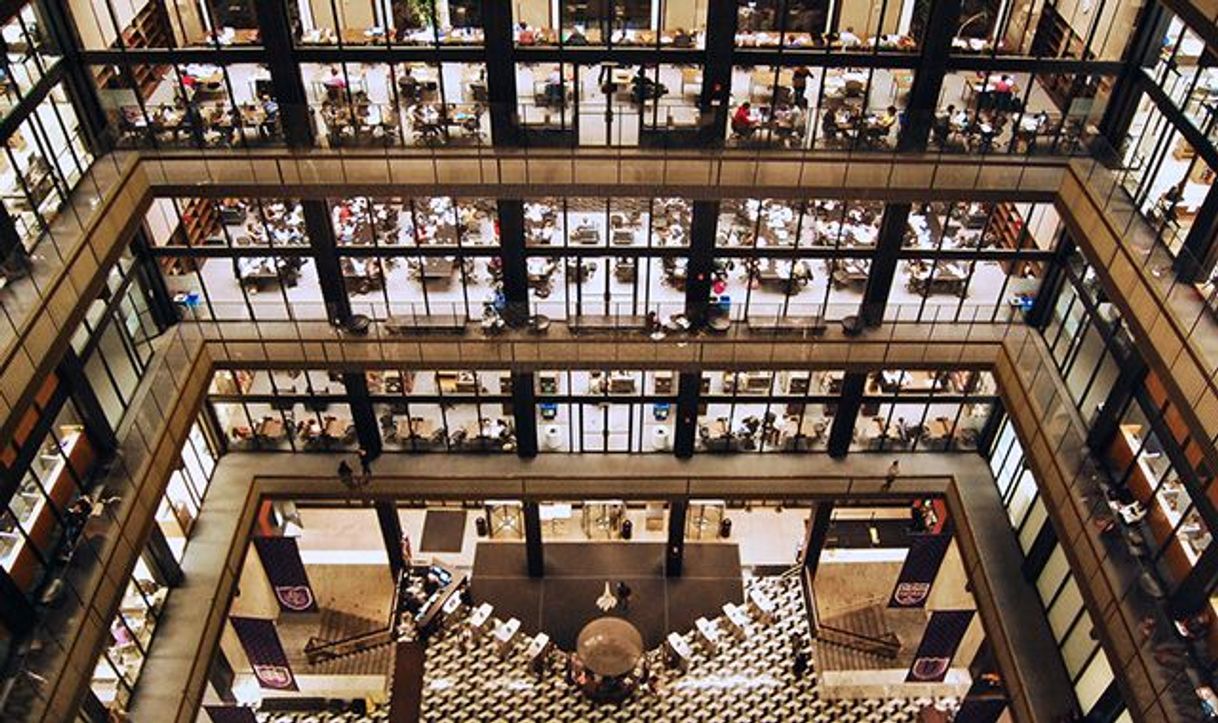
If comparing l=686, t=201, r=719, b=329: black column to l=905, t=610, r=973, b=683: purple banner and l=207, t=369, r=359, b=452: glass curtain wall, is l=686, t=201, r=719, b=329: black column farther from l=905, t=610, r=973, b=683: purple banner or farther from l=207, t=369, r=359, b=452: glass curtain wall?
l=905, t=610, r=973, b=683: purple banner

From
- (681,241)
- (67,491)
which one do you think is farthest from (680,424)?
(67,491)

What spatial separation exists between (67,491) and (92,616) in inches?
123

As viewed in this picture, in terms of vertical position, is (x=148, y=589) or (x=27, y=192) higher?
(x=27, y=192)

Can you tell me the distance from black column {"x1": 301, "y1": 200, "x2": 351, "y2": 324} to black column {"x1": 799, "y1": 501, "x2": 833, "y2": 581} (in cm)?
1555

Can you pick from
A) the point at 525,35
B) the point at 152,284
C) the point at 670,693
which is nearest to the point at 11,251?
the point at 152,284

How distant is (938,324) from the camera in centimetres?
2794

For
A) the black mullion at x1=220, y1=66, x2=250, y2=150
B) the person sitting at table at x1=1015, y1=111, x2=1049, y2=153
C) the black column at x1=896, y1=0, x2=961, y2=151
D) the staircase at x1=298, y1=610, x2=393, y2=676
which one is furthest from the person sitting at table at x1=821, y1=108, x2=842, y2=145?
the staircase at x1=298, y1=610, x2=393, y2=676

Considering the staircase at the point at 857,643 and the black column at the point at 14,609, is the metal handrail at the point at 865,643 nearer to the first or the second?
the staircase at the point at 857,643

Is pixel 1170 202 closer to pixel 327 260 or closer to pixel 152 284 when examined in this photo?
pixel 327 260

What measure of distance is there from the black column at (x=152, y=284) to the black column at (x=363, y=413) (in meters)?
4.74

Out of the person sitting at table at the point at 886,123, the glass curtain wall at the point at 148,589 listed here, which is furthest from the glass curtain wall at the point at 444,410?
the person sitting at table at the point at 886,123

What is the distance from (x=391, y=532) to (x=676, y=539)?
9.26 meters

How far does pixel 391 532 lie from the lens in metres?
34.2

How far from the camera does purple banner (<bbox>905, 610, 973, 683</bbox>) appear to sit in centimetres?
2944
